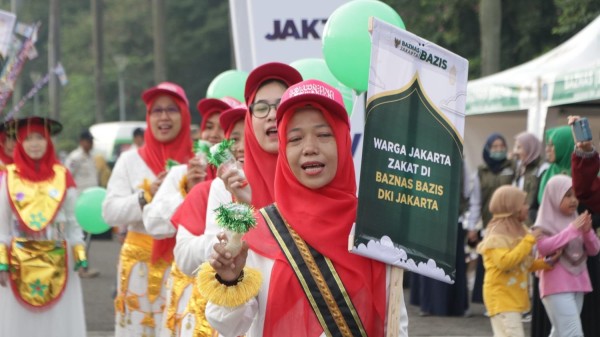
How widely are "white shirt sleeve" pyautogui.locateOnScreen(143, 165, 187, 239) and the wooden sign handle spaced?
307 centimetres

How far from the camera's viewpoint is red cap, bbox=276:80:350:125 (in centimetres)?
420

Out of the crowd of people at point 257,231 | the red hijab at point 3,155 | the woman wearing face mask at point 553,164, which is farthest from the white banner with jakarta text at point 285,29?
the red hijab at point 3,155

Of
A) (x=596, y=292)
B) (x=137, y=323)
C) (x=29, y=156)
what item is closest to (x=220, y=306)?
(x=137, y=323)

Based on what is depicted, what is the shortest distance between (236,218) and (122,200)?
14.1 feet

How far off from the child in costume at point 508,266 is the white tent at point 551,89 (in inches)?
92.6

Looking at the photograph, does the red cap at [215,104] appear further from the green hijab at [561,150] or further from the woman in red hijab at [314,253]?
the woman in red hijab at [314,253]

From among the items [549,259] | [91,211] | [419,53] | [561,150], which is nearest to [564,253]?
[549,259]

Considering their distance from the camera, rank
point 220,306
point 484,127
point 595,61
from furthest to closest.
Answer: point 484,127
point 595,61
point 220,306

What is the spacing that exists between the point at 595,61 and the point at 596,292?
3.35 m

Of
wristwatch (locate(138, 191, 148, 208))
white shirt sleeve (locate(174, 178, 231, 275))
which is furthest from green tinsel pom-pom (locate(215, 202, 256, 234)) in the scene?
wristwatch (locate(138, 191, 148, 208))

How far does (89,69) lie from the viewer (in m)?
66.6

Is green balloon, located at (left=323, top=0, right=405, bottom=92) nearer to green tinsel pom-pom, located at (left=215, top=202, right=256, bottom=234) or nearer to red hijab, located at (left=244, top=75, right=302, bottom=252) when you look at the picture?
red hijab, located at (left=244, top=75, right=302, bottom=252)

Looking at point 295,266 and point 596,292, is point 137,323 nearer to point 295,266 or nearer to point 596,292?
point 596,292

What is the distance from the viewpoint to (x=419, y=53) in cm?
435
